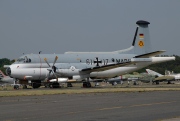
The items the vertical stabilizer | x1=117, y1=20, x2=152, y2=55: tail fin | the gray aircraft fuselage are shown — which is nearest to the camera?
the gray aircraft fuselage

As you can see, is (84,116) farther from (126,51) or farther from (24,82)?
(126,51)

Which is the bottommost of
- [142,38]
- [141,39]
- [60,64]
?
[60,64]

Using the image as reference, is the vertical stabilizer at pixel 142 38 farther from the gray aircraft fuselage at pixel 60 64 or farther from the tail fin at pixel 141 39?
the gray aircraft fuselage at pixel 60 64

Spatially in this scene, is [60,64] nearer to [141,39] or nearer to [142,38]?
[141,39]

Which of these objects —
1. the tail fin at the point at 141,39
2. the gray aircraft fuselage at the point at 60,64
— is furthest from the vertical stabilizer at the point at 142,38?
the gray aircraft fuselage at the point at 60,64

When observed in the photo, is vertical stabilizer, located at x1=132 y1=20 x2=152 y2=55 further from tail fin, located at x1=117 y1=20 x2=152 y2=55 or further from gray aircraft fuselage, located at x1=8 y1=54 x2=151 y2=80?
gray aircraft fuselage, located at x1=8 y1=54 x2=151 y2=80

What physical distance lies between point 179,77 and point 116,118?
231 ft

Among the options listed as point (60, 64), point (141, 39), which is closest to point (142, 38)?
point (141, 39)

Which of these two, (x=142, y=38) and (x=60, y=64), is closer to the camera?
(x=60, y=64)

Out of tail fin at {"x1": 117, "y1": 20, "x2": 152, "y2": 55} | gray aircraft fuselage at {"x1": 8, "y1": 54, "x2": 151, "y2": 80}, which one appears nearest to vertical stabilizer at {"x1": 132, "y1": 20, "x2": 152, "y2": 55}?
tail fin at {"x1": 117, "y1": 20, "x2": 152, "y2": 55}

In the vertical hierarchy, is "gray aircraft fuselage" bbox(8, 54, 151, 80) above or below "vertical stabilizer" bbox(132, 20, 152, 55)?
below

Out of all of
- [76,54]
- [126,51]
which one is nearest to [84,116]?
[76,54]

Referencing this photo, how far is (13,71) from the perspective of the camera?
47125 mm

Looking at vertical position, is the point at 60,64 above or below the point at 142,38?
below
